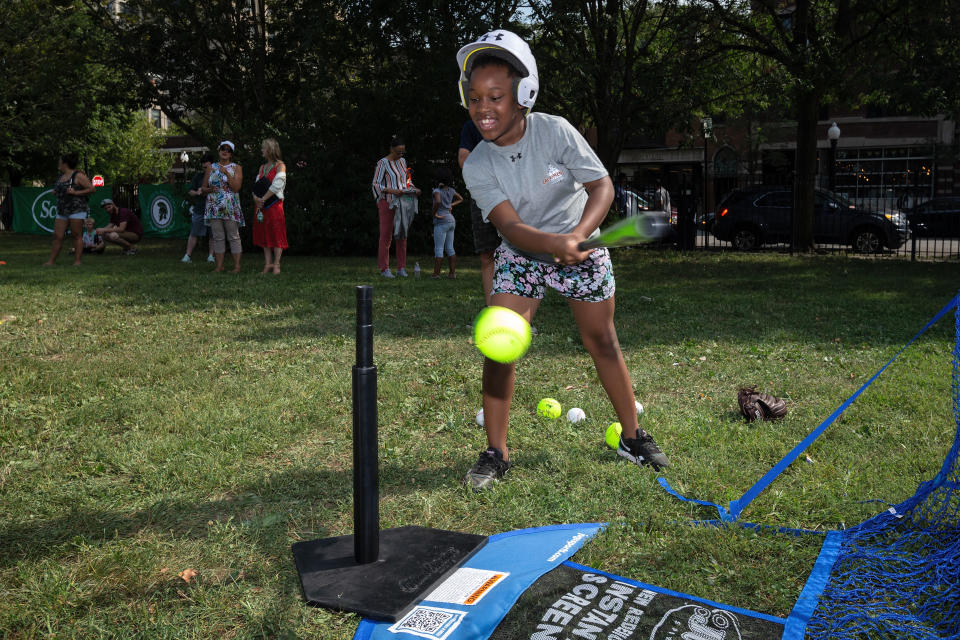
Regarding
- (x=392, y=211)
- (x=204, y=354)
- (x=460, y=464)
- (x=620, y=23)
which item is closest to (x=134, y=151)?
(x=620, y=23)

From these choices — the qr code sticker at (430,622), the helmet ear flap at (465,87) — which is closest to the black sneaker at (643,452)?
the qr code sticker at (430,622)

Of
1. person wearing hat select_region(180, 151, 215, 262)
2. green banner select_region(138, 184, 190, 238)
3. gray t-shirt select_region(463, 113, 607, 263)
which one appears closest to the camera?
gray t-shirt select_region(463, 113, 607, 263)

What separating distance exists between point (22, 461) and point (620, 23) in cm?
1599

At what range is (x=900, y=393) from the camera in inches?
187

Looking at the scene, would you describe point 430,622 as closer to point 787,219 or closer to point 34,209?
point 787,219

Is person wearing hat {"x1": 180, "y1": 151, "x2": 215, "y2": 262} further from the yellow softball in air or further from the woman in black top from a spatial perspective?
the yellow softball in air

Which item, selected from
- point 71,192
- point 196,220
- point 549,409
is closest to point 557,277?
point 549,409

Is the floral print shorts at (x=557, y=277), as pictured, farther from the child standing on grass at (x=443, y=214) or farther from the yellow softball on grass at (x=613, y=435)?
the child standing on grass at (x=443, y=214)

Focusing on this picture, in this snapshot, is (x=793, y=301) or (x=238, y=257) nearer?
(x=793, y=301)

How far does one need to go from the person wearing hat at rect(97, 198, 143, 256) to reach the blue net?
627 inches

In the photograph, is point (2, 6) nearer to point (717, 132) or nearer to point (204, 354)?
point (204, 354)

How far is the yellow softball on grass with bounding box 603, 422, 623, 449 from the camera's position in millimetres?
3879

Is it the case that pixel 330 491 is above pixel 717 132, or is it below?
below

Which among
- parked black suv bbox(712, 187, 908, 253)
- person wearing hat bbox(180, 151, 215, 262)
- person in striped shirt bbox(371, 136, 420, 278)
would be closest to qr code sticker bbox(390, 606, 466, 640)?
person in striped shirt bbox(371, 136, 420, 278)
